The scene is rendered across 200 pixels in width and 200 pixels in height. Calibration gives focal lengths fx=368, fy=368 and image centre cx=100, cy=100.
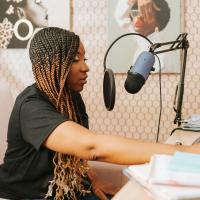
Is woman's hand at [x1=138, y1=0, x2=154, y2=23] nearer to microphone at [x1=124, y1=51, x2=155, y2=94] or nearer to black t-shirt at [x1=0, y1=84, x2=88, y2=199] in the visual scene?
microphone at [x1=124, y1=51, x2=155, y2=94]

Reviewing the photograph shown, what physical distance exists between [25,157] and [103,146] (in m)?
0.37

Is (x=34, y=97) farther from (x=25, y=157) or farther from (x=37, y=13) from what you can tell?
(x=37, y=13)

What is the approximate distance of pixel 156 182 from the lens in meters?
0.62

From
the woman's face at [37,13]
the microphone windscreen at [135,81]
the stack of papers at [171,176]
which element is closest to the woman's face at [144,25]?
the woman's face at [37,13]

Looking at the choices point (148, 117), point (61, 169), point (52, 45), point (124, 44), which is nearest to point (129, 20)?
point (124, 44)

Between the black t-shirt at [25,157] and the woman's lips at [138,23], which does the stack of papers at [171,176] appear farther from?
the woman's lips at [138,23]

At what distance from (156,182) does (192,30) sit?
169 centimetres

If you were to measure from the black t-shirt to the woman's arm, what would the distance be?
0.37ft

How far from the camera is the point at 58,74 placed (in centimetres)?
115

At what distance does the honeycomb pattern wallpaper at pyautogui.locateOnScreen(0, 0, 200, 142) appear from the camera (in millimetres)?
→ 2168

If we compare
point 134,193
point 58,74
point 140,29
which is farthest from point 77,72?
point 140,29

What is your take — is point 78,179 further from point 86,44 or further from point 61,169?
point 86,44

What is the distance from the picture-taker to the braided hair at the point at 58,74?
114 cm

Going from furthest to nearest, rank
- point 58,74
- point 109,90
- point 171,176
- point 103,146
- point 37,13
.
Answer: point 37,13 < point 109,90 < point 58,74 < point 103,146 < point 171,176
